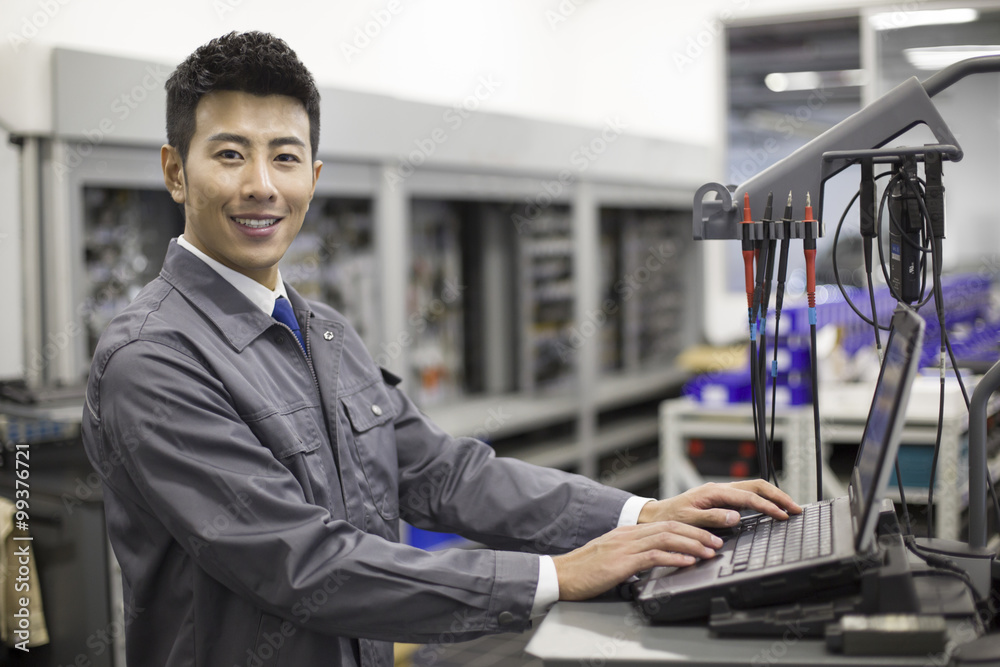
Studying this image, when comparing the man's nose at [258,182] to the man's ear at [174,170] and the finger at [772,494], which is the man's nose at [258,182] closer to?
the man's ear at [174,170]

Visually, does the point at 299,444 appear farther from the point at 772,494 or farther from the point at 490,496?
the point at 772,494

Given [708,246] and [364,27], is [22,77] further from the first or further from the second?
[708,246]

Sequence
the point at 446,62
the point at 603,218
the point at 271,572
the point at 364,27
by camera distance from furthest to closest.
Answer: the point at 603,218, the point at 446,62, the point at 364,27, the point at 271,572

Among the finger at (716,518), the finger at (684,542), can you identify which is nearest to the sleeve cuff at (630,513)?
the finger at (716,518)

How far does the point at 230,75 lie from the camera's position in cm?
129

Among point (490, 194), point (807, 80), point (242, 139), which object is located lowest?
point (242, 139)

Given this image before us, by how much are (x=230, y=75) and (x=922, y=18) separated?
5014mm

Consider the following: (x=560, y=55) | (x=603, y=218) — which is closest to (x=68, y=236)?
(x=603, y=218)

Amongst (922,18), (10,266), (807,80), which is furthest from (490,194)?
(922,18)

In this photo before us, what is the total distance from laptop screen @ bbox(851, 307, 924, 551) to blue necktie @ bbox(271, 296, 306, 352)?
2.72 feet

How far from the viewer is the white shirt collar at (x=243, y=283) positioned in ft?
4.38

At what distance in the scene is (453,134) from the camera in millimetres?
3305

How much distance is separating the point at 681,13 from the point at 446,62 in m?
1.85

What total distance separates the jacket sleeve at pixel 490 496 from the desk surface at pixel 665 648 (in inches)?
14.8
